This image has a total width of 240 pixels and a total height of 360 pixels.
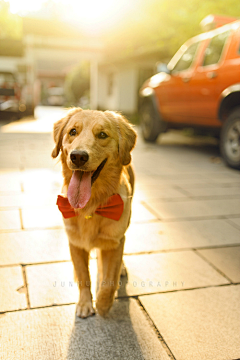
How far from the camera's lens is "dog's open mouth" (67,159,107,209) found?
228 cm

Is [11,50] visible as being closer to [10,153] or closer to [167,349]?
[10,153]

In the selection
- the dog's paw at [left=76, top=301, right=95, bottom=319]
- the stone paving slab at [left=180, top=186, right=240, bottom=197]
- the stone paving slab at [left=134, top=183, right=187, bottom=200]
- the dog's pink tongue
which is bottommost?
the stone paving slab at [left=180, top=186, right=240, bottom=197]

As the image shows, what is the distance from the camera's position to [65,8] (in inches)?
440

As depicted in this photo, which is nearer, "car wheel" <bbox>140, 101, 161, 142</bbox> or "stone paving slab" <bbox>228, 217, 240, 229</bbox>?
"stone paving slab" <bbox>228, 217, 240, 229</bbox>

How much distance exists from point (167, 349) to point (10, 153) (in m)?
6.62

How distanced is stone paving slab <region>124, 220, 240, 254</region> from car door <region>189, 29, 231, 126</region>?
12.3 feet

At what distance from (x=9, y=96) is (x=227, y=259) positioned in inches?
Result: 538

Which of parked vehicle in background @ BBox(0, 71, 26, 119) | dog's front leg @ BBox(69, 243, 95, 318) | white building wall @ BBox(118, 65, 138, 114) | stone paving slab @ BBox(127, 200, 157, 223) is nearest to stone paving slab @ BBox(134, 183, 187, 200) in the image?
stone paving slab @ BBox(127, 200, 157, 223)

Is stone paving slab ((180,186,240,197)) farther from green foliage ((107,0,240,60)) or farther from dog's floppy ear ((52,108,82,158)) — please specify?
green foliage ((107,0,240,60))

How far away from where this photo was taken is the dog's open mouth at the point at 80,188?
228cm

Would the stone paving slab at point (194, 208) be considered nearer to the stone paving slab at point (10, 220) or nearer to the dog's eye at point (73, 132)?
the stone paving slab at point (10, 220)

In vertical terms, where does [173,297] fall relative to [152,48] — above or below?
below

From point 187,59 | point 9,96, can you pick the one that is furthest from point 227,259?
point 9,96

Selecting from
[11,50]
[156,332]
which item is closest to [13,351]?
[156,332]
